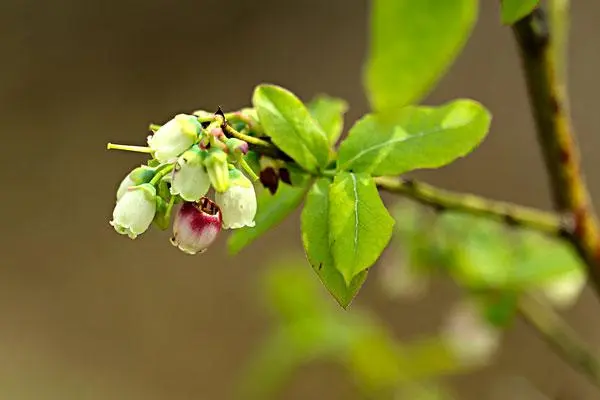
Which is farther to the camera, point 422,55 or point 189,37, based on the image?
point 189,37

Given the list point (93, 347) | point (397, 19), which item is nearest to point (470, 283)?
point (397, 19)

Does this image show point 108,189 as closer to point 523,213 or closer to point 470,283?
point 470,283

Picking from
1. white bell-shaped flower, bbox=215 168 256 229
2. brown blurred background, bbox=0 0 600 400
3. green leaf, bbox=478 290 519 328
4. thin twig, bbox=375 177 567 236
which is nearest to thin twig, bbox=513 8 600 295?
thin twig, bbox=375 177 567 236

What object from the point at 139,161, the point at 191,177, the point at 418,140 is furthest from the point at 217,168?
the point at 139,161

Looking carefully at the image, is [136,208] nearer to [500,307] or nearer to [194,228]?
[194,228]

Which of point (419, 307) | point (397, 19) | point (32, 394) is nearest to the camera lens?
point (397, 19)

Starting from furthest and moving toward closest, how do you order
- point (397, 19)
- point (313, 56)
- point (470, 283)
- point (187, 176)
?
point (313, 56), point (470, 283), point (397, 19), point (187, 176)

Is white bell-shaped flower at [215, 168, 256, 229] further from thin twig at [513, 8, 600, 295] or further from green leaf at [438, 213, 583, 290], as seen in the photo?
green leaf at [438, 213, 583, 290]

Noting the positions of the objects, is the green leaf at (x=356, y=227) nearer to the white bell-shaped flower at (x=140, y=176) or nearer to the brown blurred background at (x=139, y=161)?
the white bell-shaped flower at (x=140, y=176)
